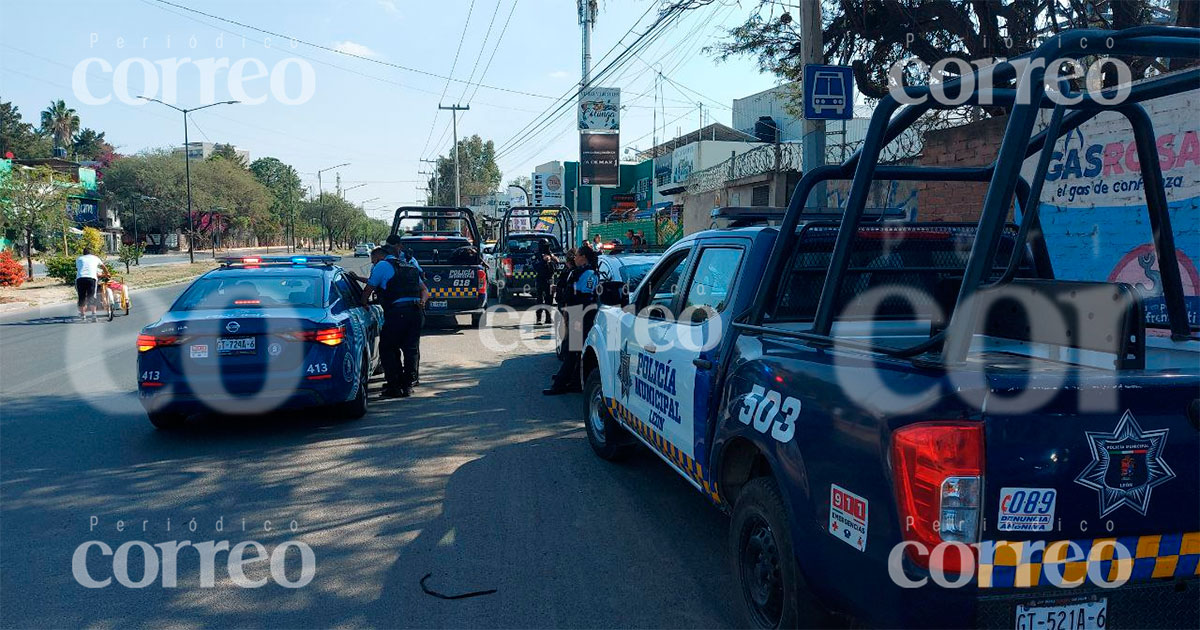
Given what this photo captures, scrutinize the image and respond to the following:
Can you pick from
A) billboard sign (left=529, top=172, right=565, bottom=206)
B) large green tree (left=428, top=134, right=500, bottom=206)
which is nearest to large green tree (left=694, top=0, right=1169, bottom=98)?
billboard sign (left=529, top=172, right=565, bottom=206)

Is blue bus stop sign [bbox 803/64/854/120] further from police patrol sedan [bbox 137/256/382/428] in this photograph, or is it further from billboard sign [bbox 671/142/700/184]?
billboard sign [bbox 671/142/700/184]

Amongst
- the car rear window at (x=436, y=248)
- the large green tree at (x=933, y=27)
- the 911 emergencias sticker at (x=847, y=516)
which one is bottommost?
the 911 emergencias sticker at (x=847, y=516)

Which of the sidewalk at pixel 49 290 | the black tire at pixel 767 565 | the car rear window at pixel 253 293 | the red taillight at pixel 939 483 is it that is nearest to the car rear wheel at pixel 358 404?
the car rear window at pixel 253 293

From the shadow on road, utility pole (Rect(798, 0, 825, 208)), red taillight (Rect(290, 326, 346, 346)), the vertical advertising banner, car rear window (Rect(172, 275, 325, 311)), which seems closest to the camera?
the shadow on road

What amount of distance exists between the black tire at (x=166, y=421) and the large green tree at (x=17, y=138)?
3472 inches

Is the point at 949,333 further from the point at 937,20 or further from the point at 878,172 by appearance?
the point at 937,20

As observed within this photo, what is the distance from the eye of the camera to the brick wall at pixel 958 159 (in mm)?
10156

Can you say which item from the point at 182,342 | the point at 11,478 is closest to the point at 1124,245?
the point at 182,342

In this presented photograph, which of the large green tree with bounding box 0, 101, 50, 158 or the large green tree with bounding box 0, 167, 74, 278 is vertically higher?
the large green tree with bounding box 0, 101, 50, 158

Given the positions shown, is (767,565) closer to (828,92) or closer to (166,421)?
(166,421)

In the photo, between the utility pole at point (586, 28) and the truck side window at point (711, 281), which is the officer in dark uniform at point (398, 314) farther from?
the utility pole at point (586, 28)

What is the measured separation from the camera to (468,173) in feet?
341

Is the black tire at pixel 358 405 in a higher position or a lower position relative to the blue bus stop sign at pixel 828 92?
lower

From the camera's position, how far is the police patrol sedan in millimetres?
6617
